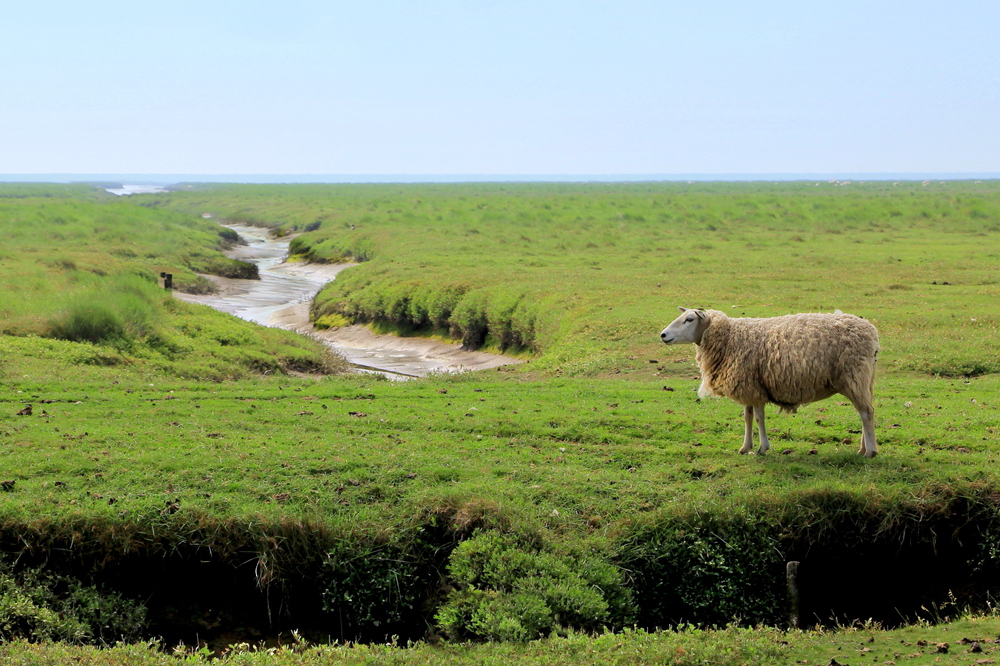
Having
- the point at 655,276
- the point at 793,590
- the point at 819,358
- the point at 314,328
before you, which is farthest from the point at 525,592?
the point at 314,328

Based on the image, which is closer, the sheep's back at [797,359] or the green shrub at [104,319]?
the sheep's back at [797,359]

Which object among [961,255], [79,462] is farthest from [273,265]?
[79,462]

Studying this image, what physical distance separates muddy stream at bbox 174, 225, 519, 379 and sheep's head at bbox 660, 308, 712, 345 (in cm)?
1368

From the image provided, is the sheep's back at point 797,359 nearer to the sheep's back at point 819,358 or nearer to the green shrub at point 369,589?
the sheep's back at point 819,358

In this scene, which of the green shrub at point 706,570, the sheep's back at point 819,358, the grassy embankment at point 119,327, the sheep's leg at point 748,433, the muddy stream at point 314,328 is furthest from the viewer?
the muddy stream at point 314,328

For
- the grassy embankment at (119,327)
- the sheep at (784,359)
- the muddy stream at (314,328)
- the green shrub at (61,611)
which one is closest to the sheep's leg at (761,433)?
the sheep at (784,359)

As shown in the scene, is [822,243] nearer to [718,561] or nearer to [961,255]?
[961,255]

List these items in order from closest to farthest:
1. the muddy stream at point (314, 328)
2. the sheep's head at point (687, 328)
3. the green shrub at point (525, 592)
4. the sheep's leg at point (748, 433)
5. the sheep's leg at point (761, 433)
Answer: the green shrub at point (525, 592)
the sheep's head at point (687, 328)
the sheep's leg at point (761, 433)
the sheep's leg at point (748, 433)
the muddy stream at point (314, 328)

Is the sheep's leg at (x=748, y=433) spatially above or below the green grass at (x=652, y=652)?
above

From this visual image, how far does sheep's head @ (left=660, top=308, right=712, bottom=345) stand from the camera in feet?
42.1

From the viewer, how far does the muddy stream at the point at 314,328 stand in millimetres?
28906

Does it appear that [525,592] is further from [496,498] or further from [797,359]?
[797,359]

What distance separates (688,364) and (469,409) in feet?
23.1

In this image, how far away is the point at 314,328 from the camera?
37656 mm
